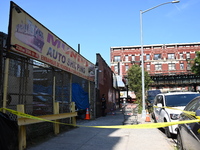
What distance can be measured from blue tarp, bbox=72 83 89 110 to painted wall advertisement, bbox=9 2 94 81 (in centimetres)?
144

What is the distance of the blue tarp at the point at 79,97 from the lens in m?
11.6

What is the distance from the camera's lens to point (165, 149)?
5.93 m

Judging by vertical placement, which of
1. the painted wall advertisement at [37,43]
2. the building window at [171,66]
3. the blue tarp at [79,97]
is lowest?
the blue tarp at [79,97]

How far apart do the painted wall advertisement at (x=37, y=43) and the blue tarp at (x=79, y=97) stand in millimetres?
1435

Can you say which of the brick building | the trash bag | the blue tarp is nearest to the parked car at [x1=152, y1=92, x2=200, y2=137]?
the blue tarp

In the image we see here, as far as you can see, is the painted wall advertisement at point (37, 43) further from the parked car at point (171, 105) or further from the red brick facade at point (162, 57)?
the red brick facade at point (162, 57)

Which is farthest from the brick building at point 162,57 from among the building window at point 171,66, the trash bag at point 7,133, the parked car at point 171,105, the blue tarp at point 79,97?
the trash bag at point 7,133

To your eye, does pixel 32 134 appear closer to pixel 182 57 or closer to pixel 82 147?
pixel 82 147

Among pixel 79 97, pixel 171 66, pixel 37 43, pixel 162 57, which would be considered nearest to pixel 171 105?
Answer: pixel 79 97

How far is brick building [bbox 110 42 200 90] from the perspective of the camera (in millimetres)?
53250

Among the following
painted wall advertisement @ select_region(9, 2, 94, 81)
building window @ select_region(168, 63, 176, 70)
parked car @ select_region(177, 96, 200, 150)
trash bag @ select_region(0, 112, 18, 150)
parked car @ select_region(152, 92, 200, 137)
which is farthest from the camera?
building window @ select_region(168, 63, 176, 70)

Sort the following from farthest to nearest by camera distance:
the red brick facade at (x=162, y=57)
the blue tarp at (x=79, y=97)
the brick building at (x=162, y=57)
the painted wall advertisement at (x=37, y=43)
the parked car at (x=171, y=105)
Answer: the red brick facade at (x=162, y=57)
the brick building at (x=162, y=57)
the blue tarp at (x=79, y=97)
the parked car at (x=171, y=105)
the painted wall advertisement at (x=37, y=43)

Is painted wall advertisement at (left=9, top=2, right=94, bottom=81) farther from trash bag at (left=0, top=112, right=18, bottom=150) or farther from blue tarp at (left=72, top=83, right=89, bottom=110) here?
trash bag at (left=0, top=112, right=18, bottom=150)

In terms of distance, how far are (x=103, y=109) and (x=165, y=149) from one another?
10.6 m
